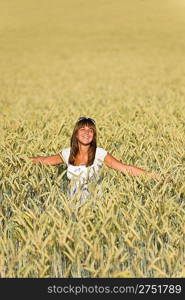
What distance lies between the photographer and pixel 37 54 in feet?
94.9

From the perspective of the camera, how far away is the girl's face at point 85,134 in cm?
359

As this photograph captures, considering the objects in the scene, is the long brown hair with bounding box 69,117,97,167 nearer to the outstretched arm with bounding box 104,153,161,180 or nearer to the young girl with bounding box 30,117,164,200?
the young girl with bounding box 30,117,164,200

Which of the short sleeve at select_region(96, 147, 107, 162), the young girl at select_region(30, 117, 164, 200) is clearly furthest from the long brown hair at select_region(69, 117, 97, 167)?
the short sleeve at select_region(96, 147, 107, 162)

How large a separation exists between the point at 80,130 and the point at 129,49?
26.7 metres

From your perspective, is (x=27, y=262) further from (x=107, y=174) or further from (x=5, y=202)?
(x=107, y=174)

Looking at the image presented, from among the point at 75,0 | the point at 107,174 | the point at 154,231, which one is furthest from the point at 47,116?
the point at 75,0

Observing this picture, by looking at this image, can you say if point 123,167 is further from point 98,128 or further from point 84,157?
point 98,128

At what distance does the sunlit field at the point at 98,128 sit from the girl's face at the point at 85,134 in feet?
0.90

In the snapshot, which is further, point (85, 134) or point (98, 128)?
point (98, 128)

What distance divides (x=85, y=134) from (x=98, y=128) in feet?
8.95

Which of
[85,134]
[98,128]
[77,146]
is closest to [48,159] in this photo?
[77,146]

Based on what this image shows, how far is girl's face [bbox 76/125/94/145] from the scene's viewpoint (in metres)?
3.59

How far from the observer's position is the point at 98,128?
6.32 m

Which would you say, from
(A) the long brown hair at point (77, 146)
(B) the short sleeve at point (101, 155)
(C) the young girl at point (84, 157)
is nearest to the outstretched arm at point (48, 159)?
(C) the young girl at point (84, 157)
